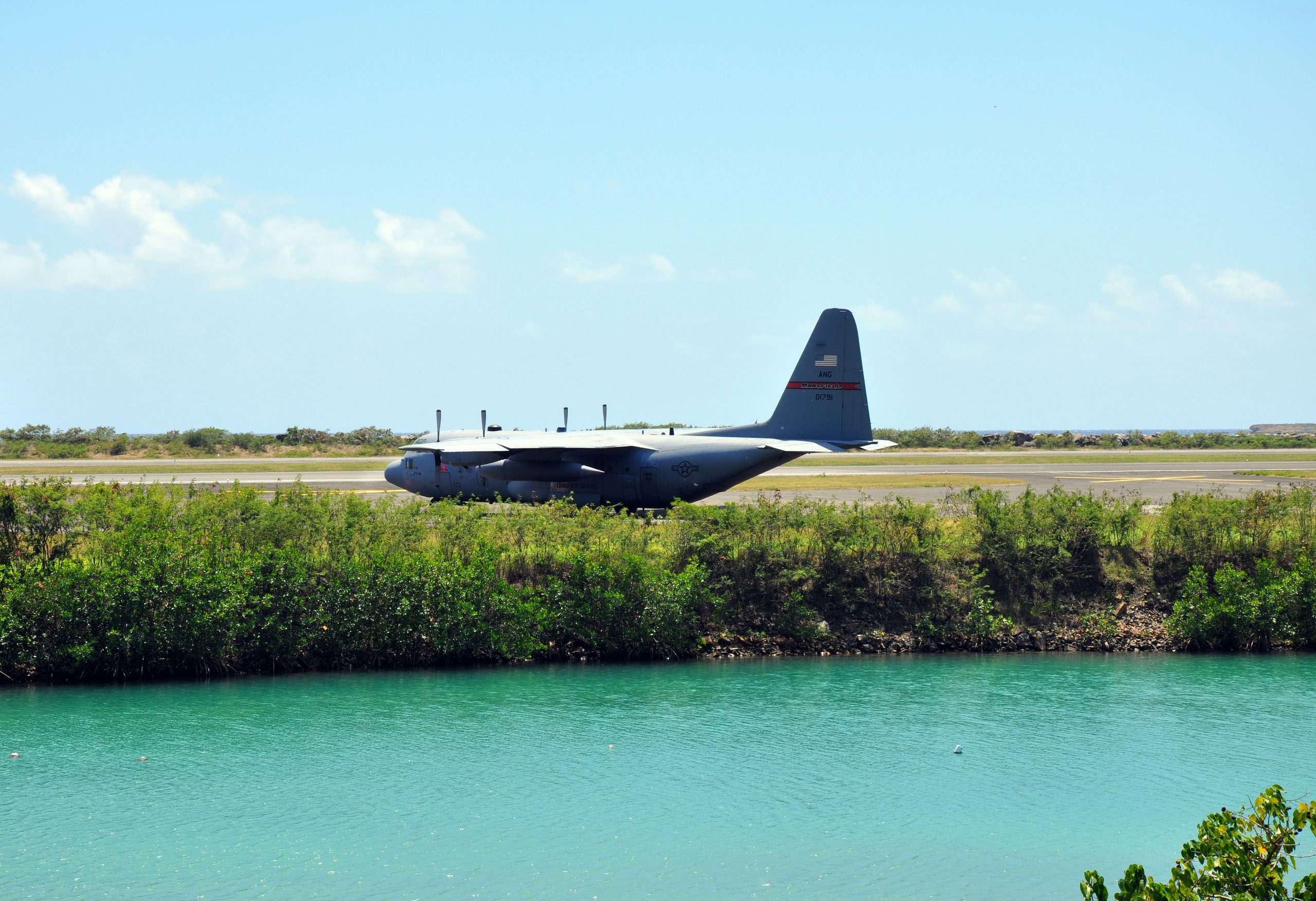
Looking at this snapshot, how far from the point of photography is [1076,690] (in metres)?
21.6

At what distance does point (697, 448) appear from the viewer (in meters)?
34.6

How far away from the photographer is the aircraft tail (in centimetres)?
3481

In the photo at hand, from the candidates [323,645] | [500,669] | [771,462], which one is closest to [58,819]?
[323,645]

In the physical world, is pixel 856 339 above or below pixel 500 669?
above

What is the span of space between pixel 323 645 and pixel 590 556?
6.22 meters

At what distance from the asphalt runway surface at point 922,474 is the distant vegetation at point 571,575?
11.0 m

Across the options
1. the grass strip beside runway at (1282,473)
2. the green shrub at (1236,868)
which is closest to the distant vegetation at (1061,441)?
the grass strip beside runway at (1282,473)

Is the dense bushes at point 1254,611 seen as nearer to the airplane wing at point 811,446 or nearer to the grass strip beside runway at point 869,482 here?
the airplane wing at point 811,446

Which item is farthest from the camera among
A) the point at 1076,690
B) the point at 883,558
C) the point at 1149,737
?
the point at 883,558

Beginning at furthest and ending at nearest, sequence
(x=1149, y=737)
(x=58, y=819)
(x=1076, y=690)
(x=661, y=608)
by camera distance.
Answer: (x=661, y=608)
(x=1076, y=690)
(x=1149, y=737)
(x=58, y=819)

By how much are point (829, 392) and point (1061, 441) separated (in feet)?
262

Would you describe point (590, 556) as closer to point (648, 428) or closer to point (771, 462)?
point (771, 462)

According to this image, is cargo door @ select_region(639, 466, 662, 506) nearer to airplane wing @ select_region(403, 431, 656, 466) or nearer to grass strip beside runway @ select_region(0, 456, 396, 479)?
airplane wing @ select_region(403, 431, 656, 466)

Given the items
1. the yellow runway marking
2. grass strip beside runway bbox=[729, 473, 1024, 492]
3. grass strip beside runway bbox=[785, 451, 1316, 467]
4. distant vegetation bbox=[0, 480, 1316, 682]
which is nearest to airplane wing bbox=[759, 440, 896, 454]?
distant vegetation bbox=[0, 480, 1316, 682]
